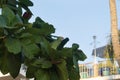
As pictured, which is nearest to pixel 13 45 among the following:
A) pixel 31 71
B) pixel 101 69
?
pixel 31 71

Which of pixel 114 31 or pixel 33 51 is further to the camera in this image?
pixel 114 31

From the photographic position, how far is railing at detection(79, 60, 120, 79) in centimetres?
2024

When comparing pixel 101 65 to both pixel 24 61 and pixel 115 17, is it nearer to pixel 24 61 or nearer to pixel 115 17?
pixel 115 17

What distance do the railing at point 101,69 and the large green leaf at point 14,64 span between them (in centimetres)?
1810

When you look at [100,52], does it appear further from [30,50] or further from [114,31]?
[30,50]

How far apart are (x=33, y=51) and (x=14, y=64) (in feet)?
0.33

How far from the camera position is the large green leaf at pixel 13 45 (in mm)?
1632

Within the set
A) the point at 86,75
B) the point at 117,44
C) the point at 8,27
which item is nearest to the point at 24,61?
the point at 8,27

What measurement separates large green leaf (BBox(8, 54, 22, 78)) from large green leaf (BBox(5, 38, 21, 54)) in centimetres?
7

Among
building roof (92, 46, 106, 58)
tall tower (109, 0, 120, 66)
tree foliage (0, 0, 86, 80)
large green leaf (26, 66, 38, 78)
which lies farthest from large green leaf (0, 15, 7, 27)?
building roof (92, 46, 106, 58)

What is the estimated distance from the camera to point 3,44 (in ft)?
5.59

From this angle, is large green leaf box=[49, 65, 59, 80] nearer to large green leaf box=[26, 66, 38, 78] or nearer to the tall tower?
large green leaf box=[26, 66, 38, 78]

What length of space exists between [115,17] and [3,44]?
1830cm

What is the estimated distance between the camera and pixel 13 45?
164cm
